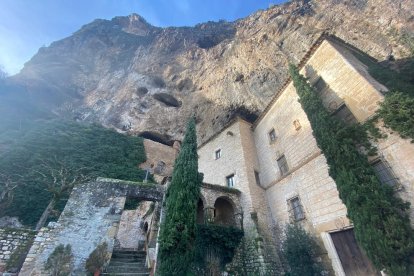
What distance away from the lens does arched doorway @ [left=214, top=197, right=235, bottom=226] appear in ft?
42.9

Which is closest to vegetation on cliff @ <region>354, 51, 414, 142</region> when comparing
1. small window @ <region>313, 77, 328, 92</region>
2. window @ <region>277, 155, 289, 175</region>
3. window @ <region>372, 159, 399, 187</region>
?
window @ <region>372, 159, 399, 187</region>

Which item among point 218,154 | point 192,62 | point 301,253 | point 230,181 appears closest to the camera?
point 301,253

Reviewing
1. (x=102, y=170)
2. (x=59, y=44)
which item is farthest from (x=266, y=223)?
(x=59, y=44)

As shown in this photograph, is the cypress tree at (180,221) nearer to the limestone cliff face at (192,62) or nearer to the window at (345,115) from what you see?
the window at (345,115)

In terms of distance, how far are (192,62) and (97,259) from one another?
875 inches

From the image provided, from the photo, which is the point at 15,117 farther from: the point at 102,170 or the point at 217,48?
the point at 217,48

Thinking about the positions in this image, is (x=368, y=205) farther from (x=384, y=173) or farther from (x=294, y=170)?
(x=294, y=170)

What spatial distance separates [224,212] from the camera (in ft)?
45.0

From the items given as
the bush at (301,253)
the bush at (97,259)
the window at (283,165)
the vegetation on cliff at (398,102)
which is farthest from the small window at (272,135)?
Result: the bush at (97,259)

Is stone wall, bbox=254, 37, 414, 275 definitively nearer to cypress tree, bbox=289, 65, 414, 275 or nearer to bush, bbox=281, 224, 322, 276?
bush, bbox=281, 224, 322, 276

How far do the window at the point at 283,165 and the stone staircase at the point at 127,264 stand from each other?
29.5ft

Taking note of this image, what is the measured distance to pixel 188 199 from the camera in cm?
916

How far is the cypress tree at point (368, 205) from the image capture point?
5750 millimetres

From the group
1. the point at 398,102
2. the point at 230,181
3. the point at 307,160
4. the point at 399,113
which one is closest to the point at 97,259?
the point at 230,181
